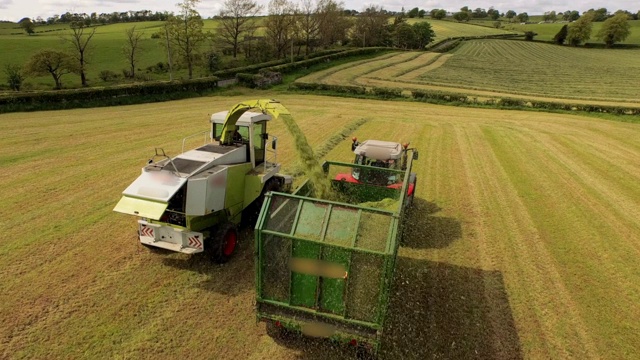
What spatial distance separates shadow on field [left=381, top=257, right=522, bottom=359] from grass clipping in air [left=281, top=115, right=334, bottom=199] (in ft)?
→ 8.04

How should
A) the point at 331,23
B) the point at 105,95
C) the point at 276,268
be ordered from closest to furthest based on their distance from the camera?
the point at 276,268 → the point at 105,95 → the point at 331,23

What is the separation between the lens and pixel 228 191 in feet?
28.7

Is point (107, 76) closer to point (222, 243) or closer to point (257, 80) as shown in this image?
point (257, 80)

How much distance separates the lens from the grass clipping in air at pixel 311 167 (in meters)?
8.30

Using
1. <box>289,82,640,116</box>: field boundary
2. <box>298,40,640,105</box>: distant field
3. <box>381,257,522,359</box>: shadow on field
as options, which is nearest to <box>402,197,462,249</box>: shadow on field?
<box>381,257,522,359</box>: shadow on field

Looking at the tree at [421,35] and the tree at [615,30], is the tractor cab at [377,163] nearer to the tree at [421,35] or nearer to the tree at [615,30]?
the tree at [421,35]

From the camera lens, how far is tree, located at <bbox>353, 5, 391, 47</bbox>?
7881cm

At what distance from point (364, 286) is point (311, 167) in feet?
12.7

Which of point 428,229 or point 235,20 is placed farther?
point 235,20

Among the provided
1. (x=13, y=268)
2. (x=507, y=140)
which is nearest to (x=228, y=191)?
(x=13, y=268)

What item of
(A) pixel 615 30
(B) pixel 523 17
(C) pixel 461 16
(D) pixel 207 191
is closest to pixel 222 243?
(D) pixel 207 191

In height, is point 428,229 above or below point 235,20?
below

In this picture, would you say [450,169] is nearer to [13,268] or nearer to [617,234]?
[617,234]

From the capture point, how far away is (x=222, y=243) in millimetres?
8180
